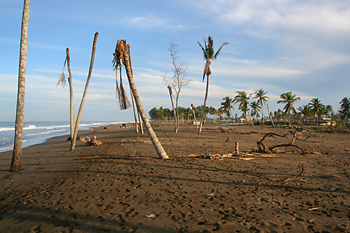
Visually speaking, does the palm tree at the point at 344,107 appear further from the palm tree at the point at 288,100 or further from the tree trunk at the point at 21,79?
the tree trunk at the point at 21,79

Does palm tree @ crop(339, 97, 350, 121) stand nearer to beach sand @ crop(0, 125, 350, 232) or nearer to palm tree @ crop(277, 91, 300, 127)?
palm tree @ crop(277, 91, 300, 127)

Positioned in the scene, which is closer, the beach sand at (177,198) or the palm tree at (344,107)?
the beach sand at (177,198)

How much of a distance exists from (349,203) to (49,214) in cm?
541

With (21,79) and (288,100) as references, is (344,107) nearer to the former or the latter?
(288,100)

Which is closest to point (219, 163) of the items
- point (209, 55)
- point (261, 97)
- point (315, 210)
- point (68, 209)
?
point (315, 210)

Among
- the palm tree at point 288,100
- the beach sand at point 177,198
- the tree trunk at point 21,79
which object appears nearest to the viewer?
the beach sand at point 177,198

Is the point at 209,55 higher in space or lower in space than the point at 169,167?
higher

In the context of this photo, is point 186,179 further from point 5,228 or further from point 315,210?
point 5,228

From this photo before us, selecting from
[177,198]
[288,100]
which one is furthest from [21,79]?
[288,100]

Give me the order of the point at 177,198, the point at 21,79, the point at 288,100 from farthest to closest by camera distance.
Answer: the point at 288,100
the point at 21,79
the point at 177,198

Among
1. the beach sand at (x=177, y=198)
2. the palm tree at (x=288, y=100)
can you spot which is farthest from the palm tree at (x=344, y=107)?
the beach sand at (x=177, y=198)

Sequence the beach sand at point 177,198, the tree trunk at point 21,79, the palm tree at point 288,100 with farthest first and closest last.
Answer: the palm tree at point 288,100
the tree trunk at point 21,79
the beach sand at point 177,198

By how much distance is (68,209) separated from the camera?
3.69 m

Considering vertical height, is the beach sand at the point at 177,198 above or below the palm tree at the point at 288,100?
below
